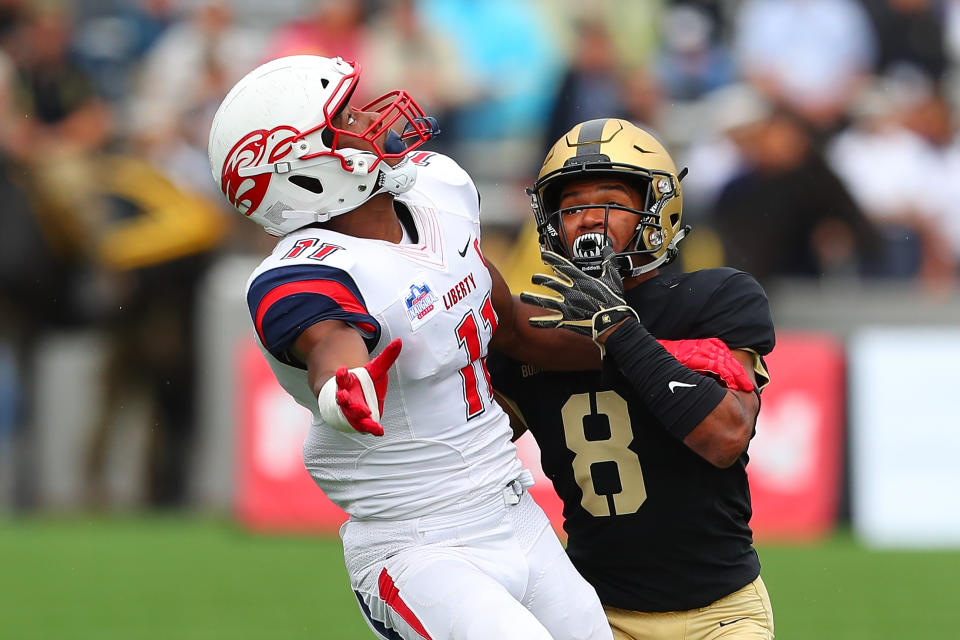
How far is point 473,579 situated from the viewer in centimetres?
329

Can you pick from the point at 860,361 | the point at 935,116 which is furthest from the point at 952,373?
the point at 935,116

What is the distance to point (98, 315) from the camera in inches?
409

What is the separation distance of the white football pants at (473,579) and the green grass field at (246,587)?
325 cm

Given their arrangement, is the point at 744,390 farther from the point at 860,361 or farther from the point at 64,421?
the point at 64,421

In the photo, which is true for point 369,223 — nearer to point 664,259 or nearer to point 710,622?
point 664,259

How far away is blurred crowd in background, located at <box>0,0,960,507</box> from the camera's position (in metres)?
10.1

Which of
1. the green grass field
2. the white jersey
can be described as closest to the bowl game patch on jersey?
the white jersey

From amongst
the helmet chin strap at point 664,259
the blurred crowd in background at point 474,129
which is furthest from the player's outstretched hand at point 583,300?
the blurred crowd in background at point 474,129

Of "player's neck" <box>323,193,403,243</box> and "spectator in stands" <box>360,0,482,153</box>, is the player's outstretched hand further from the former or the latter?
"spectator in stands" <box>360,0,482,153</box>

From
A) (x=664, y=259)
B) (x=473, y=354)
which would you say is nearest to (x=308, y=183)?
(x=473, y=354)

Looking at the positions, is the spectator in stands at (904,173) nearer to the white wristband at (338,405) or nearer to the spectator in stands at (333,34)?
the spectator in stands at (333,34)

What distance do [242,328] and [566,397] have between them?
6289 millimetres

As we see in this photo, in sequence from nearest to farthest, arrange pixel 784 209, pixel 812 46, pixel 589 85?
pixel 784 209 < pixel 589 85 < pixel 812 46

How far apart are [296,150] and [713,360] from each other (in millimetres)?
1106
